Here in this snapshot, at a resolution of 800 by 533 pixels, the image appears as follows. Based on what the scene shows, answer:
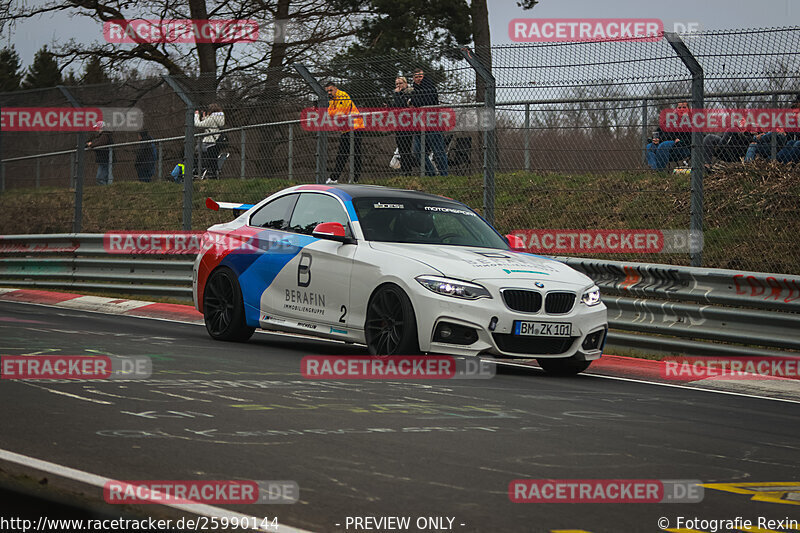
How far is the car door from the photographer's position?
33.2ft

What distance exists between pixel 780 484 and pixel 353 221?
5571mm

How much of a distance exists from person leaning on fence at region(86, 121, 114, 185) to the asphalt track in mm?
12293

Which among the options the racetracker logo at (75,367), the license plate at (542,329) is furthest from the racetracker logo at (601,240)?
the racetracker logo at (75,367)

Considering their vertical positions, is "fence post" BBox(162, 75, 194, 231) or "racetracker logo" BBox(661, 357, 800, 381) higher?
"fence post" BBox(162, 75, 194, 231)

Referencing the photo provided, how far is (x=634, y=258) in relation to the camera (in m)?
15.0

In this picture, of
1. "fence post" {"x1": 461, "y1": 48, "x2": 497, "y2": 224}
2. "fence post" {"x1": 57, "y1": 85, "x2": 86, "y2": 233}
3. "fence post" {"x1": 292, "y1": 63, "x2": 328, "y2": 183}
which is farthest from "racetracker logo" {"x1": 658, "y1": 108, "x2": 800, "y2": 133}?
"fence post" {"x1": 57, "y1": 85, "x2": 86, "y2": 233}

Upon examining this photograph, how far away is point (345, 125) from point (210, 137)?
3260mm

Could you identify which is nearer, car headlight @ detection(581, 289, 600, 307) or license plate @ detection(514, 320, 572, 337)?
license plate @ detection(514, 320, 572, 337)

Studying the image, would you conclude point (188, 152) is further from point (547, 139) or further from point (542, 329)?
point (542, 329)

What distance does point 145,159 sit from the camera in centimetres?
2038

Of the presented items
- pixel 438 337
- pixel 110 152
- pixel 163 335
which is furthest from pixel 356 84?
pixel 110 152

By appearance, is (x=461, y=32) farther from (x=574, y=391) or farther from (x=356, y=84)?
(x=574, y=391)

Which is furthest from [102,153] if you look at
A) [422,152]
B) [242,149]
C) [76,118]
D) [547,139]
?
[547,139]

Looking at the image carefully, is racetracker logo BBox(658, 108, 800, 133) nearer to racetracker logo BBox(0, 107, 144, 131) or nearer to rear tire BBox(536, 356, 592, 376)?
rear tire BBox(536, 356, 592, 376)
